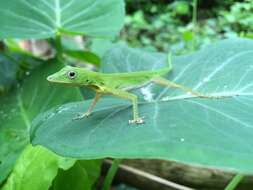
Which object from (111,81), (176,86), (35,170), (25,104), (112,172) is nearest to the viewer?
(35,170)

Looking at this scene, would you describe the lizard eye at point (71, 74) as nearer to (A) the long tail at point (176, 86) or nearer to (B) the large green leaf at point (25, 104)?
(A) the long tail at point (176, 86)

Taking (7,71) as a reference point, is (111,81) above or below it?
above

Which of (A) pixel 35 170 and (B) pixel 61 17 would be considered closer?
(A) pixel 35 170

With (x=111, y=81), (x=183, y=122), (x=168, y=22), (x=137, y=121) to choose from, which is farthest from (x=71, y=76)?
(x=168, y=22)

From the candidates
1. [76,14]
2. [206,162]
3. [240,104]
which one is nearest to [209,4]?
[76,14]

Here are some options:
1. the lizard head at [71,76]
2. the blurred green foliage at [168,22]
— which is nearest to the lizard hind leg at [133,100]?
the lizard head at [71,76]

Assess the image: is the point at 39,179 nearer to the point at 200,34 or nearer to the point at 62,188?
the point at 62,188

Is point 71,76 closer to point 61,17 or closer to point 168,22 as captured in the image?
point 61,17

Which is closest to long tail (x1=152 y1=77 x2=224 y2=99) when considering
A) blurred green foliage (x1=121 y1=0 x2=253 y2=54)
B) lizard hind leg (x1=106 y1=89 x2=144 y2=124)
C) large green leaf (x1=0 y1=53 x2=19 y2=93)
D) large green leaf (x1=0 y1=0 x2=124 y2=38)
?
lizard hind leg (x1=106 y1=89 x2=144 y2=124)
